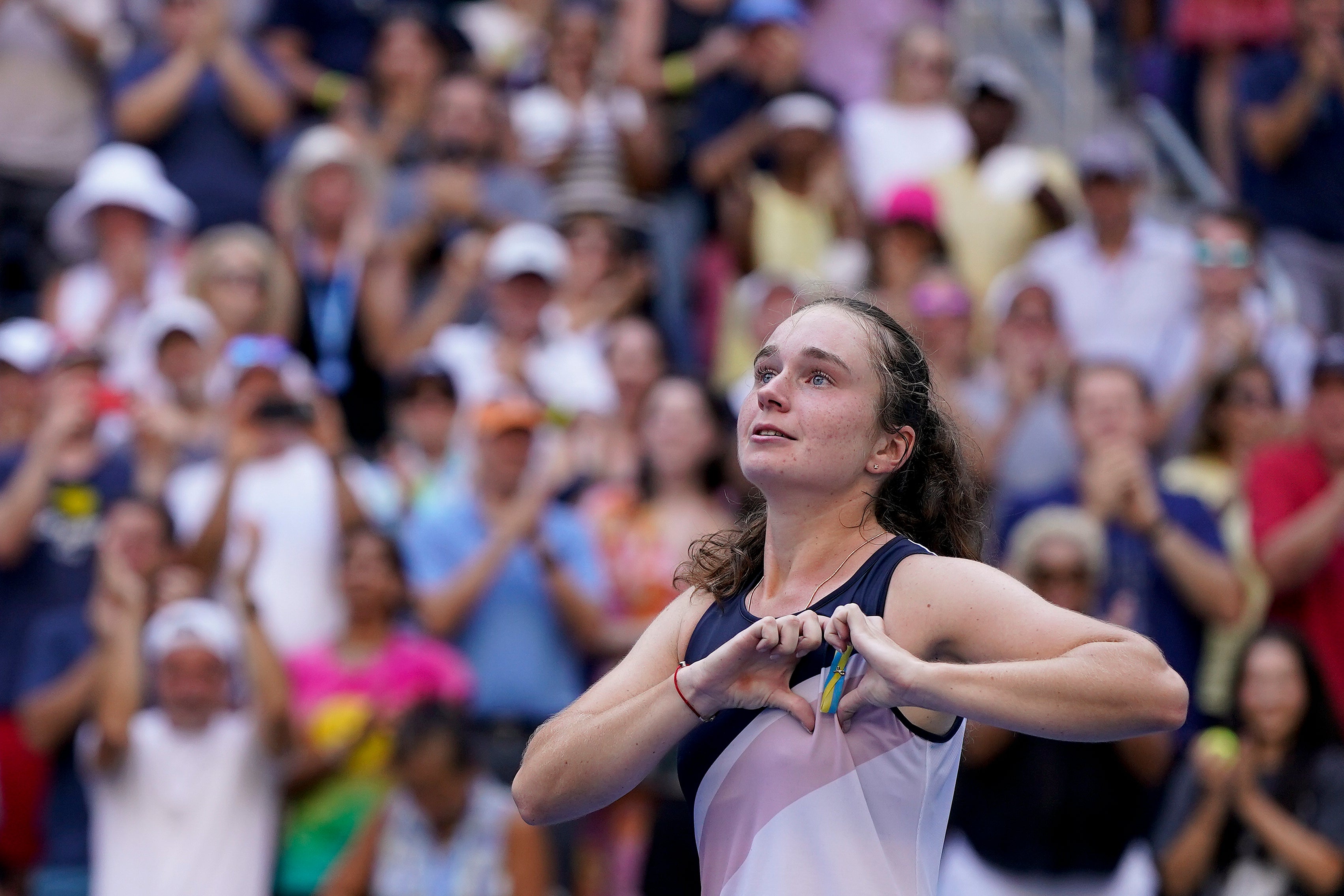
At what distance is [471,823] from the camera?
6.84 meters

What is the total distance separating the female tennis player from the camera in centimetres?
311

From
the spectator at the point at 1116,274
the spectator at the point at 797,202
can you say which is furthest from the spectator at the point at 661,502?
the spectator at the point at 1116,274

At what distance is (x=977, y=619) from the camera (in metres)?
3.23

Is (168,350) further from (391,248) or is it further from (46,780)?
(46,780)

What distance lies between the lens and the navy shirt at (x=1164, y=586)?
7598mm

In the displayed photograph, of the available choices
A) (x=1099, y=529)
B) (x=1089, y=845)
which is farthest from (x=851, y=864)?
(x=1099, y=529)

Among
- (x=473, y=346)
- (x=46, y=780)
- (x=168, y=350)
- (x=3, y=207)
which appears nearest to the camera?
(x=46, y=780)

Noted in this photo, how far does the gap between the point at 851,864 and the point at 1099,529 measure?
14.9 feet

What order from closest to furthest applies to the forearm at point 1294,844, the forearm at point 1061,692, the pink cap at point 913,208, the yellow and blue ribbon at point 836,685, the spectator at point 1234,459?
1. the forearm at point 1061,692
2. the yellow and blue ribbon at point 836,685
3. the forearm at point 1294,844
4. the spectator at point 1234,459
5. the pink cap at point 913,208

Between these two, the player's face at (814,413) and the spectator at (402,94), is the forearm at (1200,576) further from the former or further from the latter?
the spectator at (402,94)

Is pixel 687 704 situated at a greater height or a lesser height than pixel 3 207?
greater

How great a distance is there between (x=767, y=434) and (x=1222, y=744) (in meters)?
4.21

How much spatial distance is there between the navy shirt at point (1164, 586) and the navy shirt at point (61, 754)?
392 centimetres

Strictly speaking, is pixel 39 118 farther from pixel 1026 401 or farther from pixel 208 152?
pixel 1026 401
